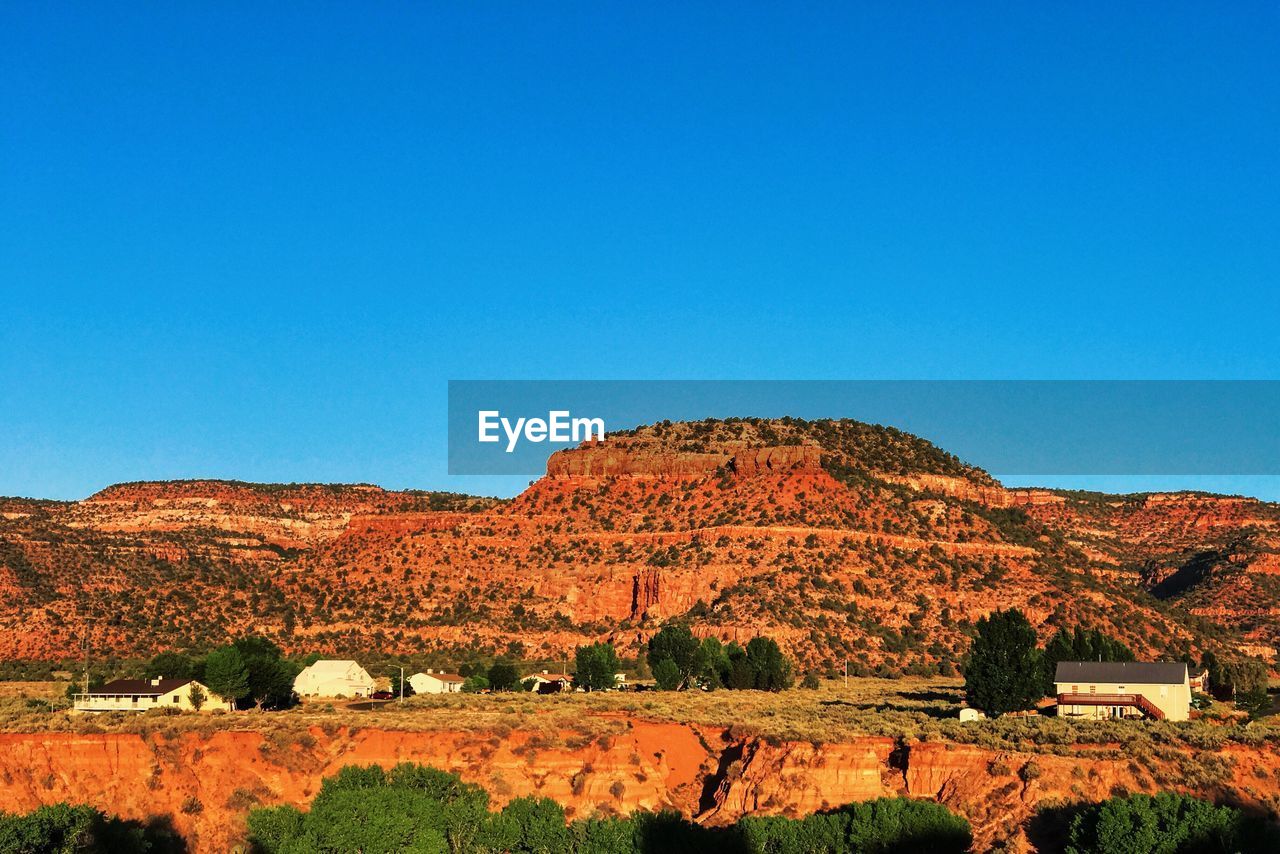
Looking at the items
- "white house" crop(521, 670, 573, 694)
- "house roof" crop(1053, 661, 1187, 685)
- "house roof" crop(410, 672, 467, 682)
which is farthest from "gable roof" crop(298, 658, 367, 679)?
"house roof" crop(1053, 661, 1187, 685)

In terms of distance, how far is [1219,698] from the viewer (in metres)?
74.7

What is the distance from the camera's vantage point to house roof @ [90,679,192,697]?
68.1m

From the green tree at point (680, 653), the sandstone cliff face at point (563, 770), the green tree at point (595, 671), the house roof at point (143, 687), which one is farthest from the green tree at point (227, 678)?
the green tree at point (680, 653)

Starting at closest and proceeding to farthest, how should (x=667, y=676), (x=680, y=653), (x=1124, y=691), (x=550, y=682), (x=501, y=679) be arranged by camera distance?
1. (x=1124, y=691)
2. (x=667, y=676)
3. (x=501, y=679)
4. (x=680, y=653)
5. (x=550, y=682)

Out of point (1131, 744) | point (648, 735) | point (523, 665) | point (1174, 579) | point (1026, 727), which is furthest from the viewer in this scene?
point (1174, 579)

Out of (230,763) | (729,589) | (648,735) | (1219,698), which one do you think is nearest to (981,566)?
(729,589)

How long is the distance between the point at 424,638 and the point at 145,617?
19.1 m

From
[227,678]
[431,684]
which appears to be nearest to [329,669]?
[431,684]

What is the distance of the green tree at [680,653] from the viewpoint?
77688 millimetres

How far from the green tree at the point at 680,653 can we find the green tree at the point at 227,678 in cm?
1970

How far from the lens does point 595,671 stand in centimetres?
7669

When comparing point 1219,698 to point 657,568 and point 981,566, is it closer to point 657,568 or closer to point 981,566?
point 981,566

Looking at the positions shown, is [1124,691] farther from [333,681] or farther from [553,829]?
[333,681]

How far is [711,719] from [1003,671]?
1104cm
